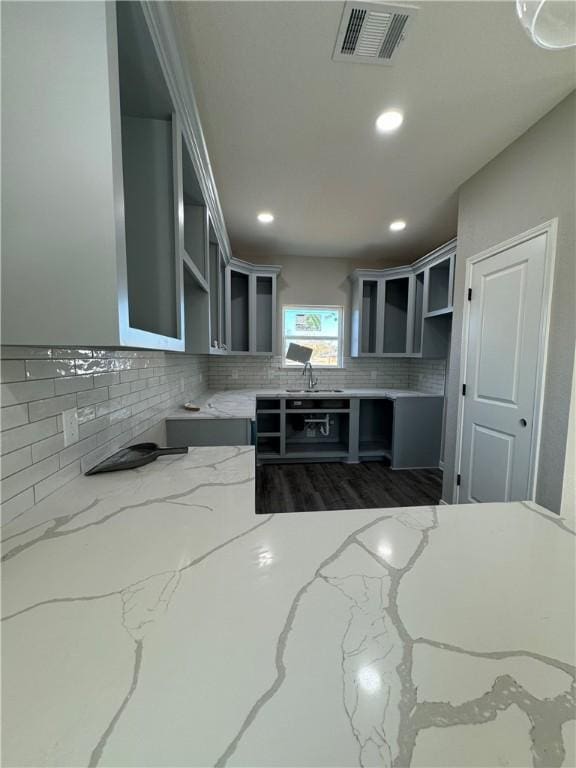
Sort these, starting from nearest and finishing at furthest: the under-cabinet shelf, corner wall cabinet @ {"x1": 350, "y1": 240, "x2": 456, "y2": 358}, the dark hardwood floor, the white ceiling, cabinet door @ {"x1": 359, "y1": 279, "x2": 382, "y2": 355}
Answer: the white ceiling < the dark hardwood floor < corner wall cabinet @ {"x1": 350, "y1": 240, "x2": 456, "y2": 358} < the under-cabinet shelf < cabinet door @ {"x1": 359, "y1": 279, "x2": 382, "y2": 355}

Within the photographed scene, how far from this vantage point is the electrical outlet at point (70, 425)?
0.92m

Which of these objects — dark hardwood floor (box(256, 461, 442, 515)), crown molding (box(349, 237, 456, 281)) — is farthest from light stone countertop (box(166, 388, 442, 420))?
crown molding (box(349, 237, 456, 281))

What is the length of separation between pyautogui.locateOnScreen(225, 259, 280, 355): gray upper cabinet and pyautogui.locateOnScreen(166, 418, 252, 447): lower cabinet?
1.41 meters

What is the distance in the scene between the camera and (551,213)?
158 cm

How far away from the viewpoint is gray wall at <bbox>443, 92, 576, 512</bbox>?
1.49 metres

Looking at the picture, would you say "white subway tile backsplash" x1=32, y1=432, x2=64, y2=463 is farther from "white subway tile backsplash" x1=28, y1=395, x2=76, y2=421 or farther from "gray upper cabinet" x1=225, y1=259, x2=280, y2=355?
"gray upper cabinet" x1=225, y1=259, x2=280, y2=355

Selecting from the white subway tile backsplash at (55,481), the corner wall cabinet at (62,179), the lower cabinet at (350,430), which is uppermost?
the corner wall cabinet at (62,179)

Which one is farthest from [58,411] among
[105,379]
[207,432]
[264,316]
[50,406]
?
[264,316]

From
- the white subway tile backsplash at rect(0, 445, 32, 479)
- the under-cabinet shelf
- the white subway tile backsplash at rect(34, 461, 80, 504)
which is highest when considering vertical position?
the white subway tile backsplash at rect(0, 445, 32, 479)

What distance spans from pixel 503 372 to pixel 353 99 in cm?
179

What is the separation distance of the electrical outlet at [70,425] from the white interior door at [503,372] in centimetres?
225

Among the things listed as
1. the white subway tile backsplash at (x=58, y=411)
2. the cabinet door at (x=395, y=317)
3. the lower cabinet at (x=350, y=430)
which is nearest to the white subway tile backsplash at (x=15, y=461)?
the white subway tile backsplash at (x=58, y=411)

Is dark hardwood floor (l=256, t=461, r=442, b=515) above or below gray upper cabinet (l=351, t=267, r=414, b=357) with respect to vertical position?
below

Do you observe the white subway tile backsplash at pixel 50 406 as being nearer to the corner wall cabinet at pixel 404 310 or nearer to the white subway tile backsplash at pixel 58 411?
the white subway tile backsplash at pixel 58 411
